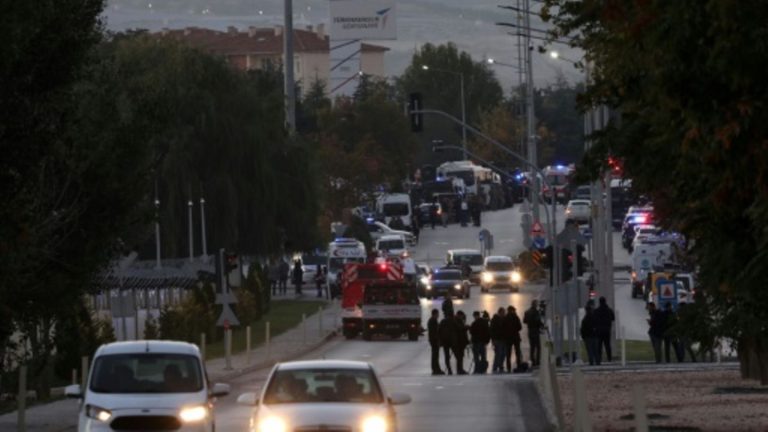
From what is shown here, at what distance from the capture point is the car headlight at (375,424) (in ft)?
63.7

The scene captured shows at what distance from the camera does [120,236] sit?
3188 cm

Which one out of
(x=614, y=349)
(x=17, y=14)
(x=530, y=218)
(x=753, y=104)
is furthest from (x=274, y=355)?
(x=530, y=218)

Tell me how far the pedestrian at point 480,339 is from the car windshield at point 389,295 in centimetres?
1614

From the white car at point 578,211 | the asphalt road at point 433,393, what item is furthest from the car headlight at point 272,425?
the white car at point 578,211

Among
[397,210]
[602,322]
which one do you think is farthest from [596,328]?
[397,210]

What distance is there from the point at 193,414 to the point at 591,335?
937 inches

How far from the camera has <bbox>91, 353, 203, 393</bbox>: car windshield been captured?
70.9 ft

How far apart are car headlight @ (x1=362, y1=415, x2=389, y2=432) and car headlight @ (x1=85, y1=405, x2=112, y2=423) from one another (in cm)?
322

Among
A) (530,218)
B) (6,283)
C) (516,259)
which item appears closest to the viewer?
(6,283)

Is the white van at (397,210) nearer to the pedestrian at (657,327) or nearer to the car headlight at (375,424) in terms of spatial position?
the pedestrian at (657,327)

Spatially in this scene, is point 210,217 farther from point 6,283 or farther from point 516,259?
point 6,283

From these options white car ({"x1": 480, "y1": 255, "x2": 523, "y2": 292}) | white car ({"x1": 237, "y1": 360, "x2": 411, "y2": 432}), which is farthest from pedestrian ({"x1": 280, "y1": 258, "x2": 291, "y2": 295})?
white car ({"x1": 237, "y1": 360, "x2": 411, "y2": 432})

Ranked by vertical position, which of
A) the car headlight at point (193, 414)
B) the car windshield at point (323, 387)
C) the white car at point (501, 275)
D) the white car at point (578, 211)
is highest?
the white car at point (578, 211)

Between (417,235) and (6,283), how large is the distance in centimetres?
9423
